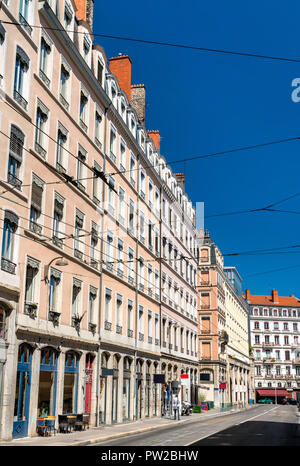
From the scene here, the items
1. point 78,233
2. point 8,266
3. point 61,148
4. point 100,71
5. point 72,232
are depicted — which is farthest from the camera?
point 100,71

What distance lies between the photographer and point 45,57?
25859mm

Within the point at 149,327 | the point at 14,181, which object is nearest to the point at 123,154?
the point at 149,327

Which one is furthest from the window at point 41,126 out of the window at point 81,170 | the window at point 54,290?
the window at point 54,290

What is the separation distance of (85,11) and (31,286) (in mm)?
18037

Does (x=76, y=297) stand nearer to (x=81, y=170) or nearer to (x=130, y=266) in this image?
(x=81, y=170)

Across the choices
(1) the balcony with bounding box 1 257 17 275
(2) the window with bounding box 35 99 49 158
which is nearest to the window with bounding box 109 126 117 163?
(2) the window with bounding box 35 99 49 158

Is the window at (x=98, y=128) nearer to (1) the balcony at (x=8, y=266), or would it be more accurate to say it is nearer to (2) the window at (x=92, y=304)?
(2) the window at (x=92, y=304)

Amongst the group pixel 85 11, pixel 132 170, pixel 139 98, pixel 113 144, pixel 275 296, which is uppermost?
pixel 139 98

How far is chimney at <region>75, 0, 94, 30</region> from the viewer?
32.3 meters

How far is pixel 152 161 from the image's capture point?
146 ft

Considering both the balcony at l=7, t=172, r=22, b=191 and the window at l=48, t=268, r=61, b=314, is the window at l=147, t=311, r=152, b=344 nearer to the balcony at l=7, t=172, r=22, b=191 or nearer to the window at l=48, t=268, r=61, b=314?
the window at l=48, t=268, r=61, b=314

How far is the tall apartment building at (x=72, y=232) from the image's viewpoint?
21.6 meters

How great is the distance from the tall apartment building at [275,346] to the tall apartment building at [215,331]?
25.0 m
